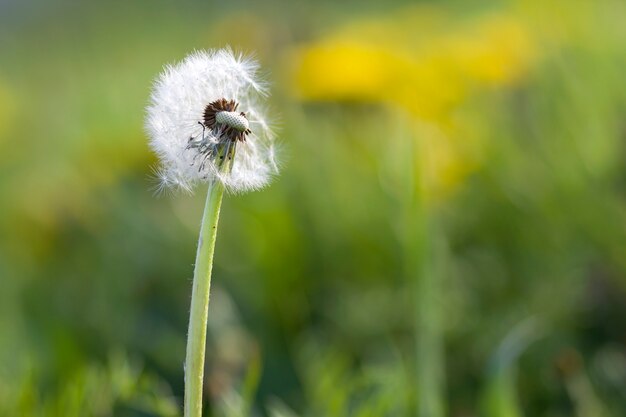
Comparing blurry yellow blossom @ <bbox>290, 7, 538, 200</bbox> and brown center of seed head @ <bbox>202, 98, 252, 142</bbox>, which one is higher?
blurry yellow blossom @ <bbox>290, 7, 538, 200</bbox>

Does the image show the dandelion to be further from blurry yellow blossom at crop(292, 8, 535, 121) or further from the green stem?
blurry yellow blossom at crop(292, 8, 535, 121)

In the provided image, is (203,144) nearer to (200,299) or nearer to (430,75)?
(200,299)

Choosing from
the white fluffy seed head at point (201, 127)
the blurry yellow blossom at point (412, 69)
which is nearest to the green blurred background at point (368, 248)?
the blurry yellow blossom at point (412, 69)

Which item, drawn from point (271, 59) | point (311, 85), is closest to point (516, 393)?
point (311, 85)

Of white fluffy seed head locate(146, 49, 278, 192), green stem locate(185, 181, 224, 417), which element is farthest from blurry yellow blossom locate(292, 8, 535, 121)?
green stem locate(185, 181, 224, 417)

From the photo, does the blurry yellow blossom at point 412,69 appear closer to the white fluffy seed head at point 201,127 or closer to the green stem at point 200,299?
the white fluffy seed head at point 201,127

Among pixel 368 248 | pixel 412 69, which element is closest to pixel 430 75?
pixel 412 69
